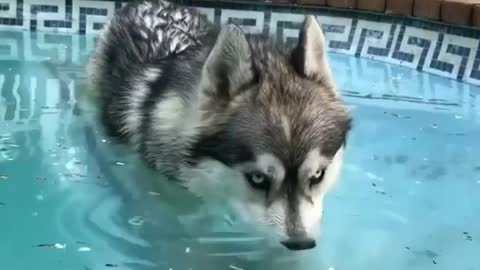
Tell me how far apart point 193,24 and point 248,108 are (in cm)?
140

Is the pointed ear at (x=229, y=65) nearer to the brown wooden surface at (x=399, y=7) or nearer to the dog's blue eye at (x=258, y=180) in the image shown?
the dog's blue eye at (x=258, y=180)

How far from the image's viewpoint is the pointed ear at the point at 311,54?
2459mm

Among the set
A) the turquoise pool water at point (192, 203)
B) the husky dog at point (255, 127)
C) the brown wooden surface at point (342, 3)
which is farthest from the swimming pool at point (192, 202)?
the brown wooden surface at point (342, 3)

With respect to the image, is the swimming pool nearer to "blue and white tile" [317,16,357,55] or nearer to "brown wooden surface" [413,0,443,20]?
"brown wooden surface" [413,0,443,20]

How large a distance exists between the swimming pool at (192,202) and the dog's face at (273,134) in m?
0.23

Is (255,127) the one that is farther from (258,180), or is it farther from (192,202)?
(192,202)

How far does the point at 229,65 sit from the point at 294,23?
3.65m

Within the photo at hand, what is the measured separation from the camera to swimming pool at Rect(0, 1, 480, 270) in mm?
2566

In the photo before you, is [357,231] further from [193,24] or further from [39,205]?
[193,24]

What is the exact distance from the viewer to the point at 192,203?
2.87 m

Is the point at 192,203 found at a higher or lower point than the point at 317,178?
lower

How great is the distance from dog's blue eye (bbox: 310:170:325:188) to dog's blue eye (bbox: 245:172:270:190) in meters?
0.14

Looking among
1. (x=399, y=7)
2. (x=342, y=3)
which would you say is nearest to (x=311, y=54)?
(x=399, y=7)

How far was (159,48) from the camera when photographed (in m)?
3.41
